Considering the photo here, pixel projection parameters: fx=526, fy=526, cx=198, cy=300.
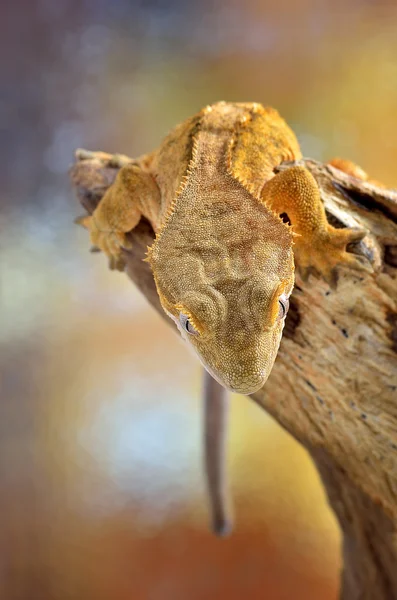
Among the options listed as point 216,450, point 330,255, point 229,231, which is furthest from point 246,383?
point 216,450

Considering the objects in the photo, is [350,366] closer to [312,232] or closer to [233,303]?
[312,232]

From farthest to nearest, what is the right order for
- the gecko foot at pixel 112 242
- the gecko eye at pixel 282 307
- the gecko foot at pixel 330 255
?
the gecko foot at pixel 112 242 → the gecko foot at pixel 330 255 → the gecko eye at pixel 282 307

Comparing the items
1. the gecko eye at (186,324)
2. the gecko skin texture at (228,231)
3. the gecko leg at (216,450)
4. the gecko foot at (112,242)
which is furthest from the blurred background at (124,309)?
the gecko eye at (186,324)

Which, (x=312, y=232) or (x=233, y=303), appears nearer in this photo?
(x=233, y=303)

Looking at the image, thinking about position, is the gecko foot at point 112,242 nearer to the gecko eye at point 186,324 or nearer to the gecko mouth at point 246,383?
the gecko eye at point 186,324

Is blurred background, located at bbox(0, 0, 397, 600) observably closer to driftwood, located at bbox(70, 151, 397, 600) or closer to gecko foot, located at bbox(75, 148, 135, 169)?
gecko foot, located at bbox(75, 148, 135, 169)

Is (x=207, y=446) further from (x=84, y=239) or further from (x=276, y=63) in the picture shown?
(x=276, y=63)

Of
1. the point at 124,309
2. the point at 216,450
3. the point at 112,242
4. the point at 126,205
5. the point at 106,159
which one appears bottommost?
the point at 124,309
